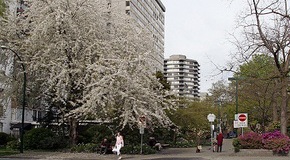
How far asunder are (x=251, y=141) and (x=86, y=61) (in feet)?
43.8

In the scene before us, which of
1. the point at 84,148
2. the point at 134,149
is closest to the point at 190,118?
the point at 134,149

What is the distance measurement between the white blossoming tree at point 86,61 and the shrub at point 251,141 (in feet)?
18.4

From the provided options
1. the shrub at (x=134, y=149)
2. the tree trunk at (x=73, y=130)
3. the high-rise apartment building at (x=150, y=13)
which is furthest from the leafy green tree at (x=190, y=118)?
the high-rise apartment building at (x=150, y=13)

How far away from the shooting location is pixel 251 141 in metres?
29.7

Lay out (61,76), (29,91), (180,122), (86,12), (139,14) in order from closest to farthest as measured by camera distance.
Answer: (61,76) < (86,12) < (29,91) < (180,122) < (139,14)

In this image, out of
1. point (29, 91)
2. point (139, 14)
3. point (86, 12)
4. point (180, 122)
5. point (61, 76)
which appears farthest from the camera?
point (139, 14)

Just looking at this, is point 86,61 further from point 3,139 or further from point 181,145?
point 3,139

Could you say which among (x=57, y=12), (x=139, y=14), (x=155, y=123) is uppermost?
(x=139, y=14)

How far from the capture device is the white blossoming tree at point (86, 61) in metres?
28.8

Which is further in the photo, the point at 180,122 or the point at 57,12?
the point at 180,122

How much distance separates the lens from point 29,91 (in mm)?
33719

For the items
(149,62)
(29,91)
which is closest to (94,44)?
(149,62)

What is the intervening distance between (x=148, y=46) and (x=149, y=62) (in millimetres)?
2637

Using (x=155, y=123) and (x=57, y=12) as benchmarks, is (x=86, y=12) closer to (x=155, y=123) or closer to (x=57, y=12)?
(x=57, y=12)
